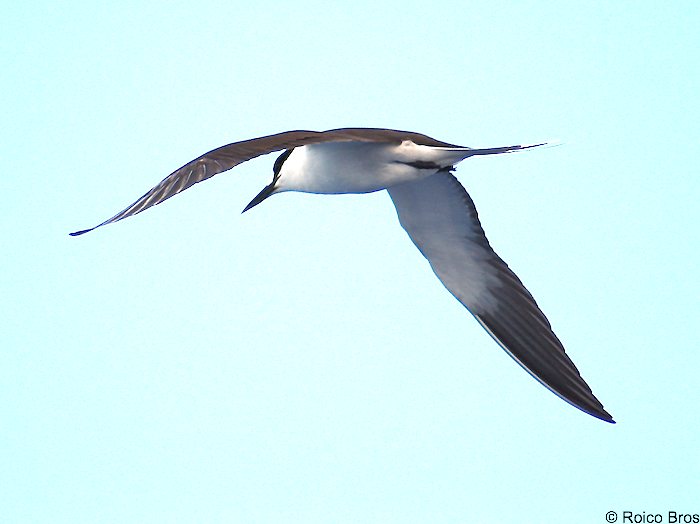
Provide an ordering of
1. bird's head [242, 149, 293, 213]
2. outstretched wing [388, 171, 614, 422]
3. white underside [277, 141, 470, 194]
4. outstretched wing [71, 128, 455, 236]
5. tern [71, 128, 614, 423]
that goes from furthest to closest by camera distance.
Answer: outstretched wing [388, 171, 614, 422], bird's head [242, 149, 293, 213], white underside [277, 141, 470, 194], tern [71, 128, 614, 423], outstretched wing [71, 128, 455, 236]

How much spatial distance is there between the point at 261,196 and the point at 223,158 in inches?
62.1

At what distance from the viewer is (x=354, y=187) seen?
725cm

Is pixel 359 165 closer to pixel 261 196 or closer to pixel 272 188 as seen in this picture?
pixel 272 188

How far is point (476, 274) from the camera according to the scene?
340 inches

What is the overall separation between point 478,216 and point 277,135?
7.55 feet

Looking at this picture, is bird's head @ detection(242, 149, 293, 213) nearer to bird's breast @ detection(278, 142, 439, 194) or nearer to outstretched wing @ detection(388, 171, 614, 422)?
bird's breast @ detection(278, 142, 439, 194)

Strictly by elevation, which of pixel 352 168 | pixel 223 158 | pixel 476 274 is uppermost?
pixel 352 168

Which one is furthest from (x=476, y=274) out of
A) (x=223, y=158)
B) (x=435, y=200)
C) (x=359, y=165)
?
(x=223, y=158)

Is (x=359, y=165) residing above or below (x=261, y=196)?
above

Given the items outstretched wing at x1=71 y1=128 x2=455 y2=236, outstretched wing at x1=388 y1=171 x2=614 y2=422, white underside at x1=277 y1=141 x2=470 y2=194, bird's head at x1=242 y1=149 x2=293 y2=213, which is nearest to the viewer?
outstretched wing at x1=71 y1=128 x2=455 y2=236

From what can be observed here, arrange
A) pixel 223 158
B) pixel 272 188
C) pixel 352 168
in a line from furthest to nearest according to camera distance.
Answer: pixel 272 188
pixel 352 168
pixel 223 158

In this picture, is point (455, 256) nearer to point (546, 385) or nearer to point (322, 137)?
point (546, 385)

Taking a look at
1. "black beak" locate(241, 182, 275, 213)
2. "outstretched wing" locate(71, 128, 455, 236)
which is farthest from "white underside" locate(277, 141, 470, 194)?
"black beak" locate(241, 182, 275, 213)

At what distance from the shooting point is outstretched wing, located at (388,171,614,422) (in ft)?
26.9
